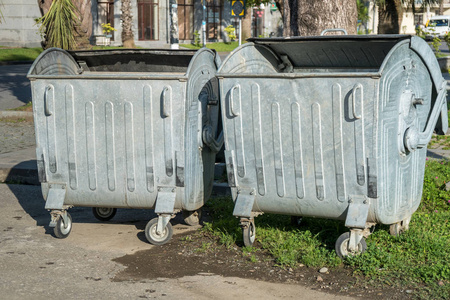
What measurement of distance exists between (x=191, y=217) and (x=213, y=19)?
38.1 metres

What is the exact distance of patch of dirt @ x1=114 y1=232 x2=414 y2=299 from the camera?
4383mm

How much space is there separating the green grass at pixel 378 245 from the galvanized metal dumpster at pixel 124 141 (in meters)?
0.59

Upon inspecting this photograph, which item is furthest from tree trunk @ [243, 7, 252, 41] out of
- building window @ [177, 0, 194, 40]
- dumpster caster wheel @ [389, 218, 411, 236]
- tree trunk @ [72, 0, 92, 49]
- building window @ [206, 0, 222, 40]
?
dumpster caster wheel @ [389, 218, 411, 236]

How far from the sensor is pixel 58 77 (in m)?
5.46

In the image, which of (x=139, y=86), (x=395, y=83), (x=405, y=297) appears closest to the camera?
(x=405, y=297)

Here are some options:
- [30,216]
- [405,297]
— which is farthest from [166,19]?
[405,297]

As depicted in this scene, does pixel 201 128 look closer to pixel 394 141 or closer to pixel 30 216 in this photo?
pixel 394 141

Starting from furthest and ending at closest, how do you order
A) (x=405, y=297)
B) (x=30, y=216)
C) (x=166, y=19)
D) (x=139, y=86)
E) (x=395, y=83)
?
(x=166, y=19), (x=30, y=216), (x=139, y=86), (x=395, y=83), (x=405, y=297)

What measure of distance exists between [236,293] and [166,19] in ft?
115

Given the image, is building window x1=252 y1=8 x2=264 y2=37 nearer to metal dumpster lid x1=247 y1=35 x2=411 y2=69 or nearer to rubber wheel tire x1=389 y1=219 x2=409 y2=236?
metal dumpster lid x1=247 y1=35 x2=411 y2=69

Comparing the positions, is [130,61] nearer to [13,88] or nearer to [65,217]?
[65,217]

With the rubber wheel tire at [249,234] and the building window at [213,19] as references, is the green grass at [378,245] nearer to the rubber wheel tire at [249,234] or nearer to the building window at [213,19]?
the rubber wheel tire at [249,234]

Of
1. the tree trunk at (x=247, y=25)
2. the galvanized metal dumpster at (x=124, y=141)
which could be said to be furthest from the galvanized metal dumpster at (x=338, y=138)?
the tree trunk at (x=247, y=25)

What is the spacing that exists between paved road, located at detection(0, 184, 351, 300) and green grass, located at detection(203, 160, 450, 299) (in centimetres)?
41
